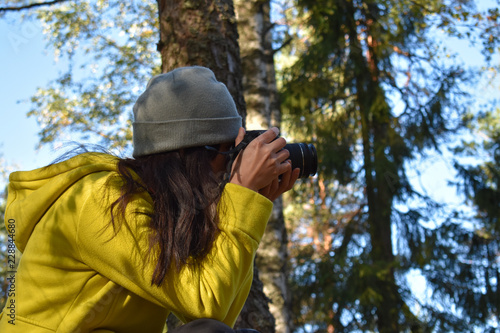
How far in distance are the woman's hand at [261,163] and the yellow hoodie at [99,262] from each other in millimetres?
60

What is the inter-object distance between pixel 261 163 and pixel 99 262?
562 mm

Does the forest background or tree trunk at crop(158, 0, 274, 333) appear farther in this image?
the forest background

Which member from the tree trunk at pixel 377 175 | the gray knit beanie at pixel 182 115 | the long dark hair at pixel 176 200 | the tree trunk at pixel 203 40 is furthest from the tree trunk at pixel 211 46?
the tree trunk at pixel 377 175

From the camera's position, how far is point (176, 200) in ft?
5.74

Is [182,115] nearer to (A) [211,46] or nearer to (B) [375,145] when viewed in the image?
(A) [211,46]

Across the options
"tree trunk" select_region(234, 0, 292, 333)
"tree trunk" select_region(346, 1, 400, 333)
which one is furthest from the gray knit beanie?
"tree trunk" select_region(346, 1, 400, 333)

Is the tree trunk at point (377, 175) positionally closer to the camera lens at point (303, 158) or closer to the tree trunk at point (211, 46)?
the tree trunk at point (211, 46)

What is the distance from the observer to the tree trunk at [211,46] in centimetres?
281

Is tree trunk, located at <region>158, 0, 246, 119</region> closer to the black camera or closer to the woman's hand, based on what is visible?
the black camera

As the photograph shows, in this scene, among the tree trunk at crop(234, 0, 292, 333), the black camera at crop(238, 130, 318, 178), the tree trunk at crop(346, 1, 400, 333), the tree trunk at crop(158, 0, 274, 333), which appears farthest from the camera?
the tree trunk at crop(346, 1, 400, 333)

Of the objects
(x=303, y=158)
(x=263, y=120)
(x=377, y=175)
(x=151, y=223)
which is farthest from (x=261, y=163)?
(x=377, y=175)

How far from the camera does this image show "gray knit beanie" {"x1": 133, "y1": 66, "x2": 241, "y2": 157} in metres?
1.83

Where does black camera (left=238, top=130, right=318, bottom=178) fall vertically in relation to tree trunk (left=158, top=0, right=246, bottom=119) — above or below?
below

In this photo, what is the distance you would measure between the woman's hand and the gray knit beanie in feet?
0.42
